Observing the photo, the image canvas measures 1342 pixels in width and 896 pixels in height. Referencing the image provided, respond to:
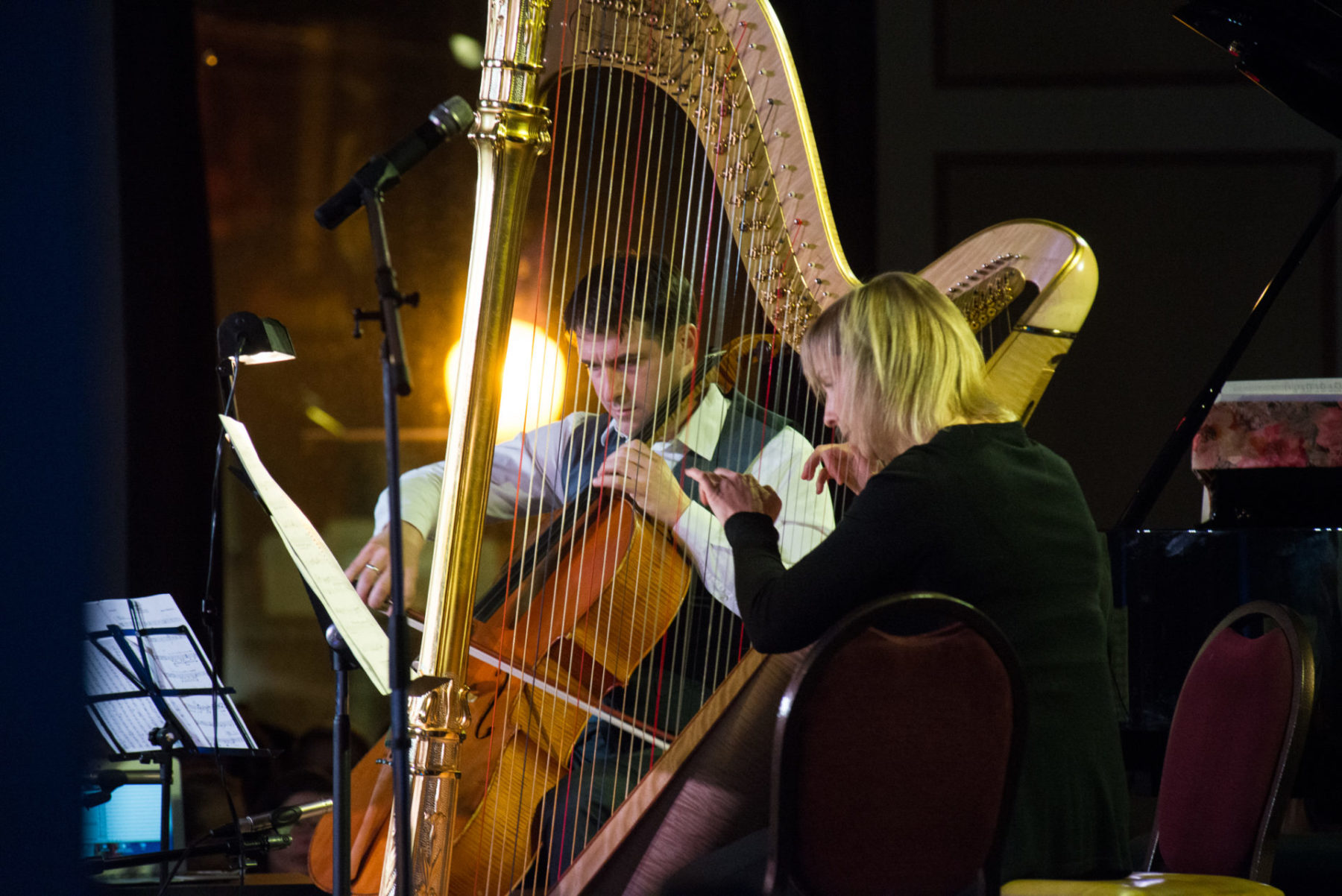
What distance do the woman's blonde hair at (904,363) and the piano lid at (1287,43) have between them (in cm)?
115

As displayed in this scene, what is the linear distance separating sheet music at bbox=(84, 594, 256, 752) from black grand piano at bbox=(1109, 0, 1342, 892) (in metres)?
1.30

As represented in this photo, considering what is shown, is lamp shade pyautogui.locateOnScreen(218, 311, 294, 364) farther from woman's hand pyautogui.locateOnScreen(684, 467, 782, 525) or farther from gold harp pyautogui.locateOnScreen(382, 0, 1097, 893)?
woman's hand pyautogui.locateOnScreen(684, 467, 782, 525)

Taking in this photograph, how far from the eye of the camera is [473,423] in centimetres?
124

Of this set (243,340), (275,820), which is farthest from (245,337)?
(275,820)

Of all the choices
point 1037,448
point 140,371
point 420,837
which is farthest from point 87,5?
point 140,371

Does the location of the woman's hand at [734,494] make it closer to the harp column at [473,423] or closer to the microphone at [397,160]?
the harp column at [473,423]

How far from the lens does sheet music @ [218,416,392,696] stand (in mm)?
1157

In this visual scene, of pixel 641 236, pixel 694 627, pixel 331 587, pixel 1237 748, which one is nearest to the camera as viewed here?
pixel 331 587

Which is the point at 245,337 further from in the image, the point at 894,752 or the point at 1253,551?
the point at 1253,551

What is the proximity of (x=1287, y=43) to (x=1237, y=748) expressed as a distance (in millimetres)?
1363

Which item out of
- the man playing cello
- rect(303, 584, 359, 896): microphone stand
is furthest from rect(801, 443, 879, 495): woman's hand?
rect(303, 584, 359, 896): microphone stand

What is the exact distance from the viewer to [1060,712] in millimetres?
1254

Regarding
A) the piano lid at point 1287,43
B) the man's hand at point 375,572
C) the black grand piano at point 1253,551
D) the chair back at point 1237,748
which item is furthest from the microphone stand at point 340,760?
the piano lid at point 1287,43

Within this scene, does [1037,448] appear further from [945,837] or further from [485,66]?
[485,66]
